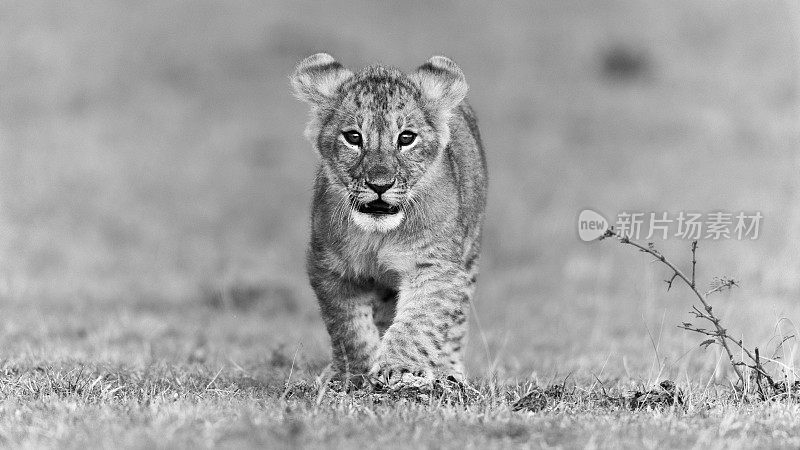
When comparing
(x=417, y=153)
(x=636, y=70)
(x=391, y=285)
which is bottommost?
(x=391, y=285)

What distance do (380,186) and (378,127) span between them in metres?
0.38

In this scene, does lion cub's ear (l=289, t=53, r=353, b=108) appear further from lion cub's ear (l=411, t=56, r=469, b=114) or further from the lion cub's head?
lion cub's ear (l=411, t=56, r=469, b=114)

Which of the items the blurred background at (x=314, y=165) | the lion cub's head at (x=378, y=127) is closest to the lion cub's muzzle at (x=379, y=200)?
the lion cub's head at (x=378, y=127)

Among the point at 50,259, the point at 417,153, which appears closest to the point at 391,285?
the point at 417,153

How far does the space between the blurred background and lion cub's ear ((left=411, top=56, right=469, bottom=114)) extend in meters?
1.63

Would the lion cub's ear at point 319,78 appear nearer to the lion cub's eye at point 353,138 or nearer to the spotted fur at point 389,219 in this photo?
the spotted fur at point 389,219

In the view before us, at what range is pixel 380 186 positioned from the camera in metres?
6.50

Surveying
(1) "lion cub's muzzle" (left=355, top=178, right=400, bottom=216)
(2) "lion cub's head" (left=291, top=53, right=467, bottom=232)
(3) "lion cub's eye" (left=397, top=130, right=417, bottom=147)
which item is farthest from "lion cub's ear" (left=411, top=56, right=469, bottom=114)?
(1) "lion cub's muzzle" (left=355, top=178, right=400, bottom=216)

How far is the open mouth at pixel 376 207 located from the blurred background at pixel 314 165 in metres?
1.28

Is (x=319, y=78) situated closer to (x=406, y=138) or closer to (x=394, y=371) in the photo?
(x=406, y=138)

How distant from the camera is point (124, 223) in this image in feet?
55.7

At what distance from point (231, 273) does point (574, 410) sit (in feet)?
30.1

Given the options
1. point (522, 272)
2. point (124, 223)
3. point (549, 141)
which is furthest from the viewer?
point (549, 141)

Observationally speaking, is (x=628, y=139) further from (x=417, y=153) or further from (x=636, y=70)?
(x=417, y=153)
